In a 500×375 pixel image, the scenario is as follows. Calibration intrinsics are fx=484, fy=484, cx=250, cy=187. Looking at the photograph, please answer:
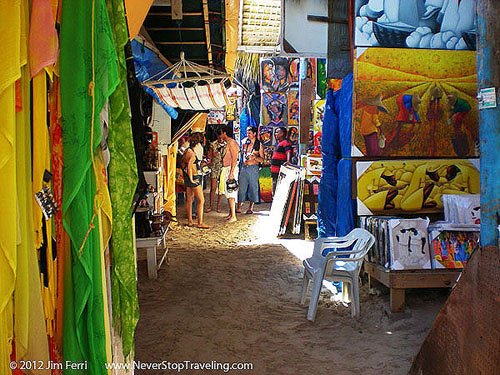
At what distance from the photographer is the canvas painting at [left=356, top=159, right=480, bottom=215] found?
4883mm

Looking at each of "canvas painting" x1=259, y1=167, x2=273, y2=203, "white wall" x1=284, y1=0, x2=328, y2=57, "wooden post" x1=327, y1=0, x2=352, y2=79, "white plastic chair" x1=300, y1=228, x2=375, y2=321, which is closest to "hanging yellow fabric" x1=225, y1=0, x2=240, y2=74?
"white wall" x1=284, y1=0, x2=328, y2=57

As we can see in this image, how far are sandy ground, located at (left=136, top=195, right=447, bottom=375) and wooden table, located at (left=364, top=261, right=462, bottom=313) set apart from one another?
182mm

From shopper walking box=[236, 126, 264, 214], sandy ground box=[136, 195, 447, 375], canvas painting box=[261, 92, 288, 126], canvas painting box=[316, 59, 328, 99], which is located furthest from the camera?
canvas painting box=[261, 92, 288, 126]

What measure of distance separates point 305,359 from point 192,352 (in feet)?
2.79

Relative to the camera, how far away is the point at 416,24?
4816 mm

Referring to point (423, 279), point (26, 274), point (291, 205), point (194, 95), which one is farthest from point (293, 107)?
point (26, 274)

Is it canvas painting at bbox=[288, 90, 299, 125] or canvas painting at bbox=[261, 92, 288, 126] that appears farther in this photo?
canvas painting at bbox=[261, 92, 288, 126]

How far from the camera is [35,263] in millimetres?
1557

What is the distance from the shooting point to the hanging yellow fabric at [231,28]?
5.21 meters

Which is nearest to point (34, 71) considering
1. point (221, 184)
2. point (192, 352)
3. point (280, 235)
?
point (192, 352)

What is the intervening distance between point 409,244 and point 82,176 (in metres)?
3.35

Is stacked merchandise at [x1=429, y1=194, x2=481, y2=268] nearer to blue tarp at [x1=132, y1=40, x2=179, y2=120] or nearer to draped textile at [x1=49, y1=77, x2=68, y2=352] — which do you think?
draped textile at [x1=49, y1=77, x2=68, y2=352]

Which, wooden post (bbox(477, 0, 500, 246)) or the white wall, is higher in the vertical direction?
the white wall

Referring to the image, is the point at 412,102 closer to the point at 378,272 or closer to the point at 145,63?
the point at 378,272
